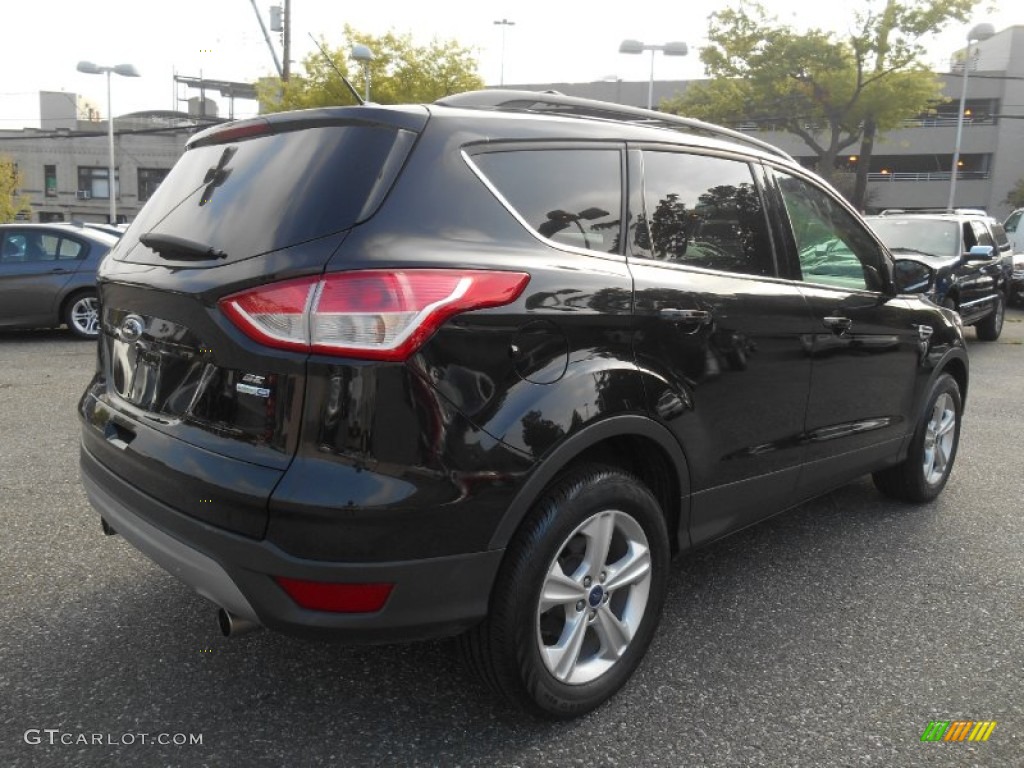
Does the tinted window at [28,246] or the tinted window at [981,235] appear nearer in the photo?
the tinted window at [28,246]

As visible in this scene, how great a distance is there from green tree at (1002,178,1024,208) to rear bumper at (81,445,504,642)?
48303 mm

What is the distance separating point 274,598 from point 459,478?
0.52 metres

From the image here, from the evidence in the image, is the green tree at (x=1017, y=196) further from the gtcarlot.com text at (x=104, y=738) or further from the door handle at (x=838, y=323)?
the gtcarlot.com text at (x=104, y=738)

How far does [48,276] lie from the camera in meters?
10.2

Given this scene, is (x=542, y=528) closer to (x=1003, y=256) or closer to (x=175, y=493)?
(x=175, y=493)

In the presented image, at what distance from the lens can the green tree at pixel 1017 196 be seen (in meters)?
42.7

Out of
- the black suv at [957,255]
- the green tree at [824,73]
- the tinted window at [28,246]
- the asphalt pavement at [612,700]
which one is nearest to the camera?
the asphalt pavement at [612,700]

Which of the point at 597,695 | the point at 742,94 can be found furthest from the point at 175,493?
the point at 742,94

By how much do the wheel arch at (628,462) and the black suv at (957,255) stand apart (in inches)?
316

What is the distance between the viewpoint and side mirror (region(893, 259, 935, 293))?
4035mm

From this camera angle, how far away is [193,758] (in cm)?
224

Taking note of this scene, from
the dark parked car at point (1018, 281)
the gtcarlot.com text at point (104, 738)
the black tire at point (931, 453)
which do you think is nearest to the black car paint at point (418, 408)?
the gtcarlot.com text at point (104, 738)

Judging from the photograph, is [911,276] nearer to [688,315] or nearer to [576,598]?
[688,315]

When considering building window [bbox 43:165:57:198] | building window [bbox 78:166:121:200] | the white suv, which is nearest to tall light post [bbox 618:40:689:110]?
the white suv
